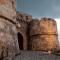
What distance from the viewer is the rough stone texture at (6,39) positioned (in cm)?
501

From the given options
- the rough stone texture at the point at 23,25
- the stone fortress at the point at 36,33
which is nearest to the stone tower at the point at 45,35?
the stone fortress at the point at 36,33

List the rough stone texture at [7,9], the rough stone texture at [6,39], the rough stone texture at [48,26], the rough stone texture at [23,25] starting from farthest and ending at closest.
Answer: the rough stone texture at [23,25], the rough stone texture at [48,26], the rough stone texture at [7,9], the rough stone texture at [6,39]

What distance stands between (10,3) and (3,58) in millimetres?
1999

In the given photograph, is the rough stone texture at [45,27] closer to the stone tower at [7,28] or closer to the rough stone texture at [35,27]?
the rough stone texture at [35,27]

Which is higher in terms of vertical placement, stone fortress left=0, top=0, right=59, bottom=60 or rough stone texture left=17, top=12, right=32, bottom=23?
rough stone texture left=17, top=12, right=32, bottom=23


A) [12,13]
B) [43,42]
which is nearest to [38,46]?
[43,42]

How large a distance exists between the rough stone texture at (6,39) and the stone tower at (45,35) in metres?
5.94

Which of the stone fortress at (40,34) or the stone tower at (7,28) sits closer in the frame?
the stone tower at (7,28)

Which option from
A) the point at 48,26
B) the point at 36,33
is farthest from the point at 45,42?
the point at 48,26

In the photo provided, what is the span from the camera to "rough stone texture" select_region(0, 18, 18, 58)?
5008 mm

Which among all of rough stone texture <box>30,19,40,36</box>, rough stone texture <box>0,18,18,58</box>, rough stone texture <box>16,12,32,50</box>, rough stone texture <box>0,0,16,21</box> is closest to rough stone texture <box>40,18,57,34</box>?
rough stone texture <box>30,19,40,36</box>

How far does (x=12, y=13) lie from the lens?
6.00 meters

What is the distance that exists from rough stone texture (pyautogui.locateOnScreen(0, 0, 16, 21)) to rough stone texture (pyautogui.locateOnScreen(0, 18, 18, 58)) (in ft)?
0.75

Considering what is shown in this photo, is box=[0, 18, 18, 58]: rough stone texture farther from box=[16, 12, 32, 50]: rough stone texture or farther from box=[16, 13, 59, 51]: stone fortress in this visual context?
box=[16, 12, 32, 50]: rough stone texture
